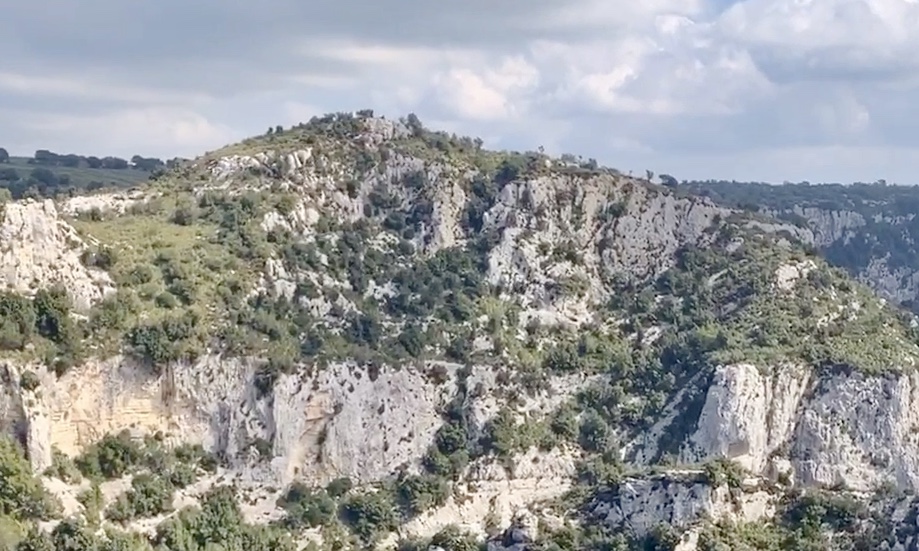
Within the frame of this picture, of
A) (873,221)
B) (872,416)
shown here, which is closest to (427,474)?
(872,416)

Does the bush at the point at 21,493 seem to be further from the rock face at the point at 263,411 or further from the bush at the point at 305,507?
the bush at the point at 305,507

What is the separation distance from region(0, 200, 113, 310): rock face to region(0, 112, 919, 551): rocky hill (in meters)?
0.16

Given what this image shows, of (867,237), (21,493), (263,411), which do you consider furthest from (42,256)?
(867,237)

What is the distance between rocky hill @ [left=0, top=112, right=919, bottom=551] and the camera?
63.0m

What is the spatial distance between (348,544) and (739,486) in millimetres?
23689

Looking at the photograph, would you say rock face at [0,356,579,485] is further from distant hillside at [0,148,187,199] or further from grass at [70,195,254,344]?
distant hillside at [0,148,187,199]

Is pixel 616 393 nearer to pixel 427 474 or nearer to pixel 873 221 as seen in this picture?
pixel 427 474

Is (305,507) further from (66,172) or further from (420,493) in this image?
(66,172)

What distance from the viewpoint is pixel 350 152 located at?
3775 inches

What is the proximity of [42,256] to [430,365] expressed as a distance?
2480 centimetres

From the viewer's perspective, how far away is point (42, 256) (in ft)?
227

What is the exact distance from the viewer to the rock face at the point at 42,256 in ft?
→ 223

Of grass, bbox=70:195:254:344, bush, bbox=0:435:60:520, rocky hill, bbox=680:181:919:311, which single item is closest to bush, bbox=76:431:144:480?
bush, bbox=0:435:60:520

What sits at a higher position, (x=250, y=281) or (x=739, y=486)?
(x=250, y=281)
